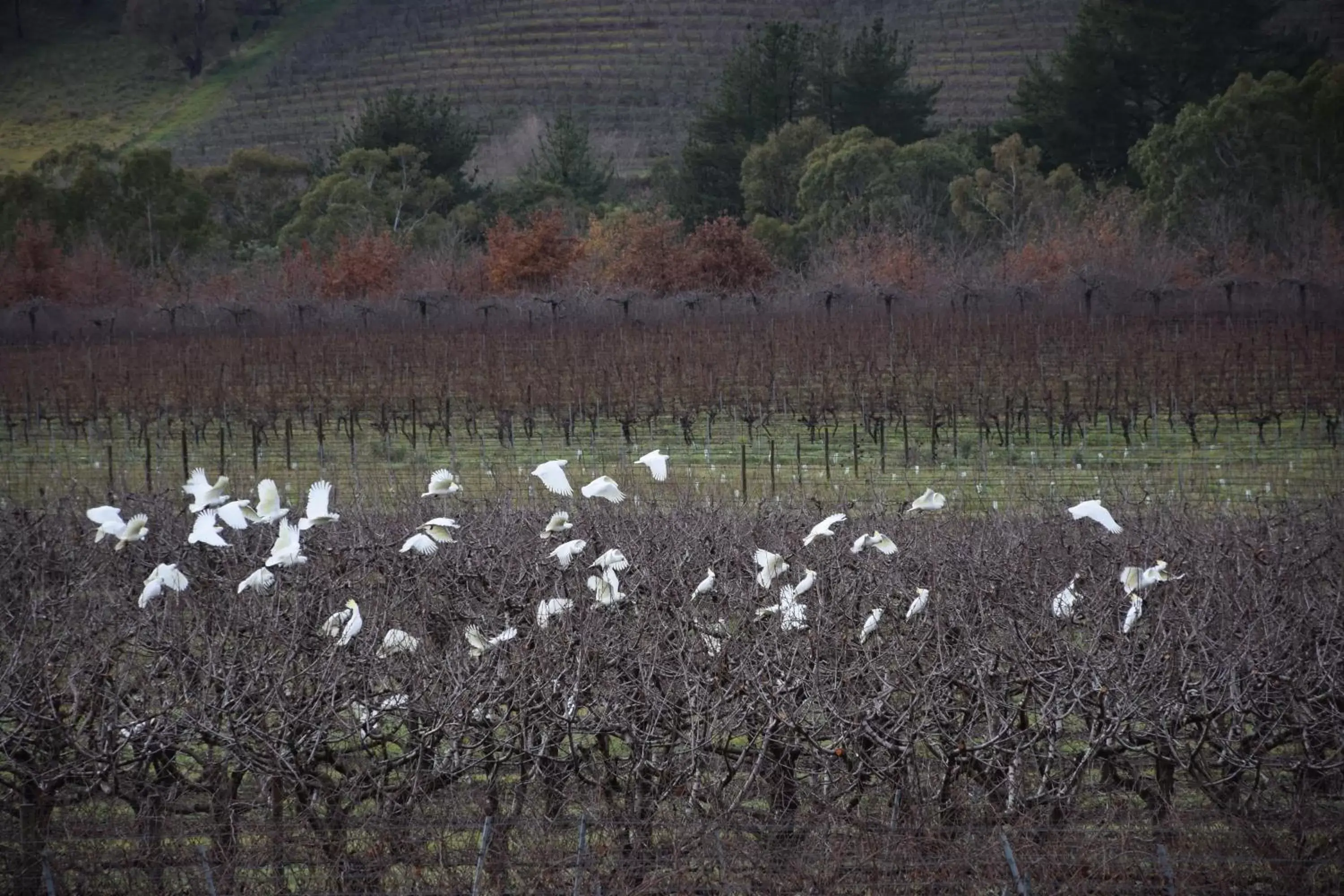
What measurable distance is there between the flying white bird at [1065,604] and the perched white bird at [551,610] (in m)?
2.25

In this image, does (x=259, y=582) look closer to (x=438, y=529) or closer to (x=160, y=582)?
(x=160, y=582)

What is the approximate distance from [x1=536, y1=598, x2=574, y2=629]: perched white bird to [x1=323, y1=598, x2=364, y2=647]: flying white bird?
2.67 feet

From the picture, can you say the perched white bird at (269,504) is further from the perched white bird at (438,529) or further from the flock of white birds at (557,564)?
the perched white bird at (438,529)

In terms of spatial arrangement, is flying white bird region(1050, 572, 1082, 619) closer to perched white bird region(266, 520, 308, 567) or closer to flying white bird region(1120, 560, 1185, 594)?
flying white bird region(1120, 560, 1185, 594)

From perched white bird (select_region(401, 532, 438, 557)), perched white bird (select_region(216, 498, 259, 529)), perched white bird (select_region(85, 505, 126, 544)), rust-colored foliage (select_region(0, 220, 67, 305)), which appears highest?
perched white bird (select_region(85, 505, 126, 544))

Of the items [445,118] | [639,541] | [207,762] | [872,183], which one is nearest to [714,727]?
[207,762]

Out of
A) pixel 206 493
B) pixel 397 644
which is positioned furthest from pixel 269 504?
pixel 397 644

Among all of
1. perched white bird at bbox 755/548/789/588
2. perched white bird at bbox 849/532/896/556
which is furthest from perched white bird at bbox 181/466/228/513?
perched white bird at bbox 849/532/896/556

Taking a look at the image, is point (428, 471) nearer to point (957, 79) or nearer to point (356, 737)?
point (356, 737)

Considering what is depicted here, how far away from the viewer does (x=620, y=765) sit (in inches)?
272

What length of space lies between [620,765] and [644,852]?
2.74ft

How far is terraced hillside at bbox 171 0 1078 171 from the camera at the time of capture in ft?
269

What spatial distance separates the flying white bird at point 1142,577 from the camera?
281 inches

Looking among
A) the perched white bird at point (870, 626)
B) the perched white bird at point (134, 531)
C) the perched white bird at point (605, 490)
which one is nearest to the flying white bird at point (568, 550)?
the perched white bird at point (605, 490)
